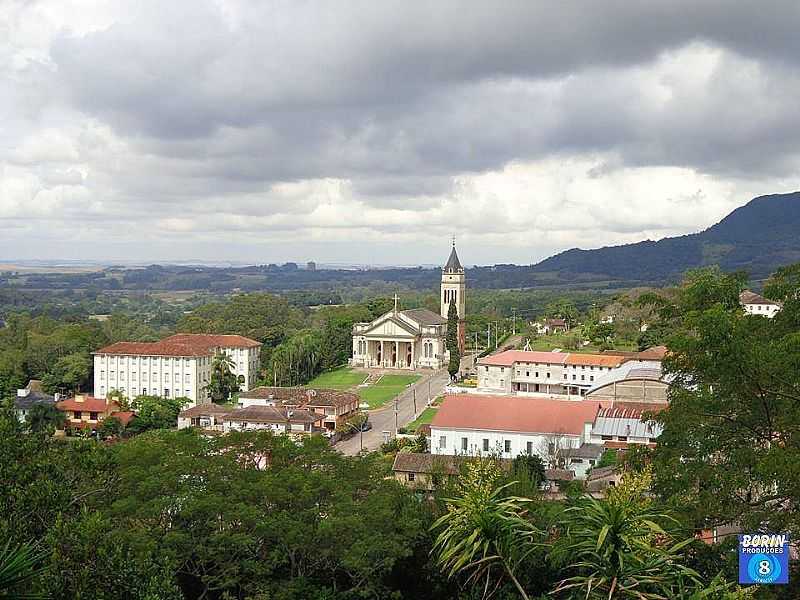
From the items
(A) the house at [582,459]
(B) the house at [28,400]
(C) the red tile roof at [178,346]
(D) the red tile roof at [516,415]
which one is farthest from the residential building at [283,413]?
(A) the house at [582,459]

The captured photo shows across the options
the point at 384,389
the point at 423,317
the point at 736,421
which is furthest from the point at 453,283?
the point at 736,421

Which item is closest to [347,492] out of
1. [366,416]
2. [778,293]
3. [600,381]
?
[778,293]

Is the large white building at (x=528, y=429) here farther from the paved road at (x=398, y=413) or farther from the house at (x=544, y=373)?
the house at (x=544, y=373)

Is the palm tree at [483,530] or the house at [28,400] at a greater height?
the palm tree at [483,530]

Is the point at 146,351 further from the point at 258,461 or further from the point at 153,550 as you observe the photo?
the point at 153,550

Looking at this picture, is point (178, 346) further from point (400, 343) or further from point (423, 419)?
point (400, 343)

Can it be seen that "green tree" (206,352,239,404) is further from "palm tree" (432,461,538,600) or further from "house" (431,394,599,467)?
"palm tree" (432,461,538,600)

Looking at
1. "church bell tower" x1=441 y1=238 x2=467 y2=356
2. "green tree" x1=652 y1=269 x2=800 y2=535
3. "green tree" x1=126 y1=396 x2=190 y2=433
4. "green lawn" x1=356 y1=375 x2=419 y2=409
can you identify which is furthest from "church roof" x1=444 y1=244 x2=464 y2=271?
"green tree" x1=652 y1=269 x2=800 y2=535
